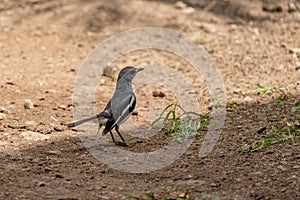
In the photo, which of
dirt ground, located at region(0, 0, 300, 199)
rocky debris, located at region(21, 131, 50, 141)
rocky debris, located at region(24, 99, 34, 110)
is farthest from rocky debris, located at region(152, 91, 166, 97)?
rocky debris, located at region(21, 131, 50, 141)

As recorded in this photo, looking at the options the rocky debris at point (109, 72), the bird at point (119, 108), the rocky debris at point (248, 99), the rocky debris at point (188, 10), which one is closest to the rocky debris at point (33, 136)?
the bird at point (119, 108)

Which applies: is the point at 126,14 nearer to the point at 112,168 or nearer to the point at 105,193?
the point at 112,168

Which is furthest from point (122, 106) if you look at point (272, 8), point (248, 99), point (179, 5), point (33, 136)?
point (272, 8)

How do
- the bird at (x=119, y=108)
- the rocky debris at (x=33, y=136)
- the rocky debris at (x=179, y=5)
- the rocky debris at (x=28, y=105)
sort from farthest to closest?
the rocky debris at (x=179, y=5) < the rocky debris at (x=28, y=105) < the rocky debris at (x=33, y=136) < the bird at (x=119, y=108)

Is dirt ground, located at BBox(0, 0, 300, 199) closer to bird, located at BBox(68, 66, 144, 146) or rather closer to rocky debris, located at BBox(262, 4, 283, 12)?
rocky debris, located at BBox(262, 4, 283, 12)

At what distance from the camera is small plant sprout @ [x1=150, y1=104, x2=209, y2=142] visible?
18.0 feet

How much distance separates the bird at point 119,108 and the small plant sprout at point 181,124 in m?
0.33

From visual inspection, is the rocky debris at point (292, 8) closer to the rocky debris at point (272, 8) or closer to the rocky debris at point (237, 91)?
the rocky debris at point (272, 8)

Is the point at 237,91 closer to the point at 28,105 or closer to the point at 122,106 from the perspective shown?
the point at 122,106

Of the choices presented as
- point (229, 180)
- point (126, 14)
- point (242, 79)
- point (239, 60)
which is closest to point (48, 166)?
point (229, 180)

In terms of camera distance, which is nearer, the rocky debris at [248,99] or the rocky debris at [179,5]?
the rocky debris at [248,99]

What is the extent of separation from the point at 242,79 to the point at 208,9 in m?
2.60

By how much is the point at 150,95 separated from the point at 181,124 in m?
1.23

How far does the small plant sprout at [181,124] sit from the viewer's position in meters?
5.48
